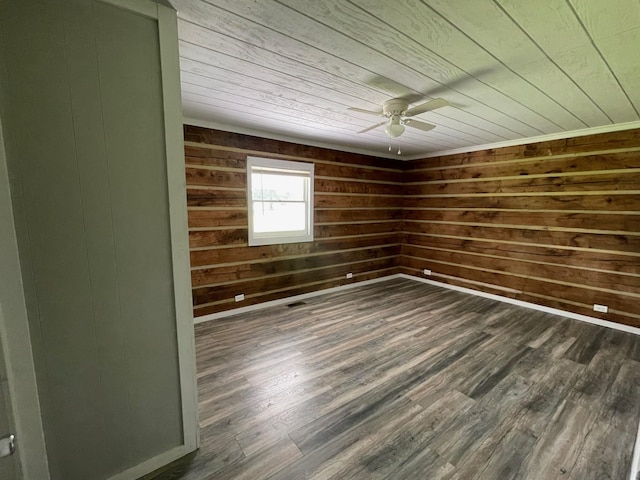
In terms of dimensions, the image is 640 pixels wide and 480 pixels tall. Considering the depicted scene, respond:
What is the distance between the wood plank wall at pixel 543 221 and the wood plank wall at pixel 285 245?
85cm

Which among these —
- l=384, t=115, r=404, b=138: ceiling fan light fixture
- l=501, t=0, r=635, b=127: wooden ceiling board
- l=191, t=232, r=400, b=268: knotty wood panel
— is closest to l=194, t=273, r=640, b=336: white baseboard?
l=191, t=232, r=400, b=268: knotty wood panel

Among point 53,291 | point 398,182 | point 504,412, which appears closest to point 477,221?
point 398,182

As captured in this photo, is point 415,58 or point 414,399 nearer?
A: point 415,58

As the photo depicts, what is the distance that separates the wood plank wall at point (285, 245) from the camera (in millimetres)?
3172

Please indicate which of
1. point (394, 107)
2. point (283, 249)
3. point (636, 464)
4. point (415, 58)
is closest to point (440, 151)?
point (394, 107)

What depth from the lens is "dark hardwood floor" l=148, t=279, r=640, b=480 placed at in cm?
147

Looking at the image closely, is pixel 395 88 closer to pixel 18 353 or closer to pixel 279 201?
pixel 279 201

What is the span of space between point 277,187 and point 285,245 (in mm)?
859

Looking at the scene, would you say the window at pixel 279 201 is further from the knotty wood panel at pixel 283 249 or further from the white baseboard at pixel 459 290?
the white baseboard at pixel 459 290

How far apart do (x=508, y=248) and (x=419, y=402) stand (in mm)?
3093

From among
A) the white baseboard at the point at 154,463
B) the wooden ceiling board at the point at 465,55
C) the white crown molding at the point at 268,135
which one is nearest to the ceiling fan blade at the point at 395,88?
the wooden ceiling board at the point at 465,55

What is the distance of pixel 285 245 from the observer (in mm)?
3885

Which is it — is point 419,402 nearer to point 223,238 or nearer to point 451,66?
point 451,66

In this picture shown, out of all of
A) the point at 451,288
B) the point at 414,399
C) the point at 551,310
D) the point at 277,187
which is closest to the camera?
the point at 414,399
